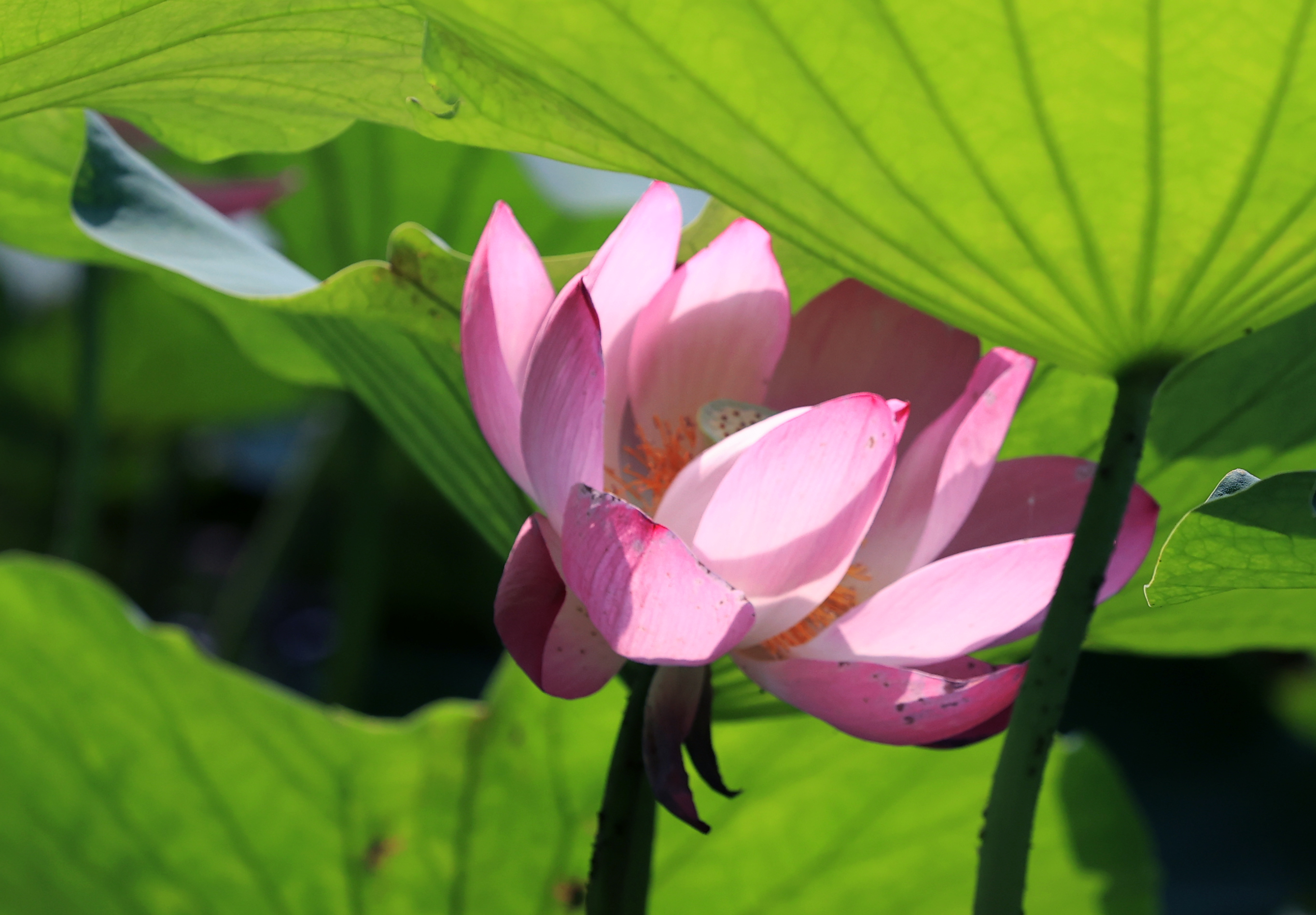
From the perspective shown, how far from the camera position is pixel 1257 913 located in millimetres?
977

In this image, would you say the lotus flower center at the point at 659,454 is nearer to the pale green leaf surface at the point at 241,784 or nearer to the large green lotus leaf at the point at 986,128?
the large green lotus leaf at the point at 986,128

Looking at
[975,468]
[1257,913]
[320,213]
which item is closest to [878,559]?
[975,468]

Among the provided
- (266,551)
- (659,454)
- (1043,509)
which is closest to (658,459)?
(659,454)

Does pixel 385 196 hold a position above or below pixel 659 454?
below

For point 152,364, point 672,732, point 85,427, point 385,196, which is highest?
point 672,732

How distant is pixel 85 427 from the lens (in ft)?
2.41

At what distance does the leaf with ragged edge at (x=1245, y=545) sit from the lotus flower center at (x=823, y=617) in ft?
0.25

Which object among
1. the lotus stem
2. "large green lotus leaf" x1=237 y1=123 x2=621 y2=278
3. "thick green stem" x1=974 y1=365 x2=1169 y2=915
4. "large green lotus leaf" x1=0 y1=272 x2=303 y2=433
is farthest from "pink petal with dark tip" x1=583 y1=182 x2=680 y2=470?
"large green lotus leaf" x1=0 y1=272 x2=303 y2=433

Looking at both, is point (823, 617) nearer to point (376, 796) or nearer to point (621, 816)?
point (621, 816)

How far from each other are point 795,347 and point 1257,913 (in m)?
0.89

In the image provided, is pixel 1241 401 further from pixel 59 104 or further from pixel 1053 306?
pixel 59 104

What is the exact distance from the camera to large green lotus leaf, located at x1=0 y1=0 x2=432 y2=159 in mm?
273

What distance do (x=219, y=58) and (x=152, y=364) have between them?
959 millimetres

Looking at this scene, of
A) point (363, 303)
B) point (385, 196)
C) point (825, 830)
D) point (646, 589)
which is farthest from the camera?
point (385, 196)
